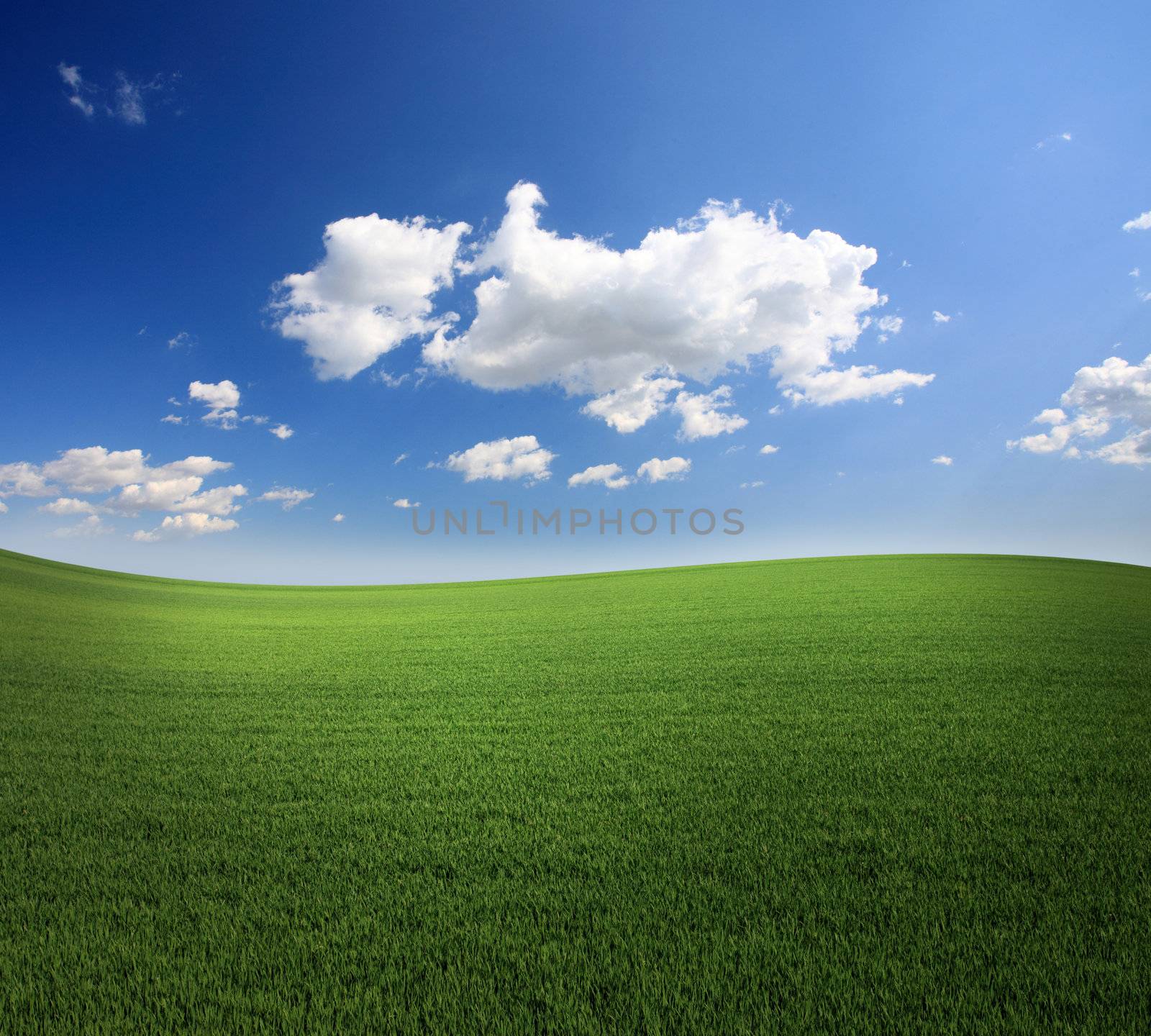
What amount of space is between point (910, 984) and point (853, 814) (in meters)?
1.49

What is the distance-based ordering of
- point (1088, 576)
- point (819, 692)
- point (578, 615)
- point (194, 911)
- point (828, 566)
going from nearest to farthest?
point (194, 911) < point (819, 692) < point (578, 615) < point (1088, 576) < point (828, 566)

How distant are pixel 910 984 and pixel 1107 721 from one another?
16.1 ft

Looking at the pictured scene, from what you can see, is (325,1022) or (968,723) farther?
(968,723)

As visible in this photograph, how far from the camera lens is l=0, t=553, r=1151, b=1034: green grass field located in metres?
2.53

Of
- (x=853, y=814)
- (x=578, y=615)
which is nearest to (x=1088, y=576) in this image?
(x=578, y=615)

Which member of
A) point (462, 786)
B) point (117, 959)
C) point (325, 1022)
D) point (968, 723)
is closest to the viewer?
point (325, 1022)

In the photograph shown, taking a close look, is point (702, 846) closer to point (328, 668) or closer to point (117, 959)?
point (117, 959)

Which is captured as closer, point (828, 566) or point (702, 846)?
point (702, 846)

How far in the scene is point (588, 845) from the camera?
366cm

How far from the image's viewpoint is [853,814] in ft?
13.0

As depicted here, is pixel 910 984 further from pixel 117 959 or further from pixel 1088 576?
pixel 1088 576

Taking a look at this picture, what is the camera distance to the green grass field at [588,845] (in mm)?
2527

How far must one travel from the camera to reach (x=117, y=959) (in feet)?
9.14

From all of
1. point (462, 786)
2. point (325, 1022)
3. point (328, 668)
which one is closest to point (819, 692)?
point (462, 786)
